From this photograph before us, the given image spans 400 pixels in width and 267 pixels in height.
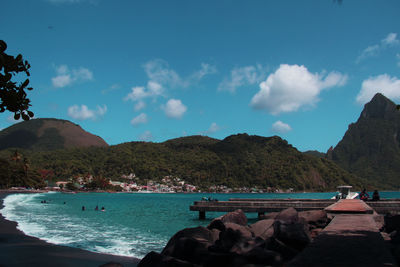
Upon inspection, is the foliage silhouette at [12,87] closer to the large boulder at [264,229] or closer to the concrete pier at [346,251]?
the concrete pier at [346,251]

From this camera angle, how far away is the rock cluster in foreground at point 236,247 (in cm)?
923

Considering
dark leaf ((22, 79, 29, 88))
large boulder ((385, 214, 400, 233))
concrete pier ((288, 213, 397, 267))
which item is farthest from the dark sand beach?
large boulder ((385, 214, 400, 233))

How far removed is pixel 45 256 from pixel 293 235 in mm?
11880

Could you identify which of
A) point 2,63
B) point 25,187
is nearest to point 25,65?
point 2,63

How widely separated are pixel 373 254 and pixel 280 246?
144 inches

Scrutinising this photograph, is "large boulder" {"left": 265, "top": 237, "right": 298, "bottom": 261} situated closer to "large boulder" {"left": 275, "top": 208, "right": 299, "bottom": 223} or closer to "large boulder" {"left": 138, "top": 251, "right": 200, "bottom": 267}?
"large boulder" {"left": 275, "top": 208, "right": 299, "bottom": 223}

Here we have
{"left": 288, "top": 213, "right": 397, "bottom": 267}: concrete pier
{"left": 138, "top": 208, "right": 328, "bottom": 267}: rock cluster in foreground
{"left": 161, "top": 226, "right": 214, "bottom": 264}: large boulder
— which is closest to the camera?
{"left": 288, "top": 213, "right": 397, "bottom": 267}: concrete pier

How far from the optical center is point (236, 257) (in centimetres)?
937

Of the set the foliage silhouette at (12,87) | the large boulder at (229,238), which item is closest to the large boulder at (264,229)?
the large boulder at (229,238)

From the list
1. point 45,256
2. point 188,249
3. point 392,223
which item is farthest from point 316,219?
point 45,256

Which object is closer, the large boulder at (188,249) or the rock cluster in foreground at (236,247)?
the rock cluster in foreground at (236,247)

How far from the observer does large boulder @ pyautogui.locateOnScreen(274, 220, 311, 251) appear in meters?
12.0

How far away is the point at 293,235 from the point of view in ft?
39.9

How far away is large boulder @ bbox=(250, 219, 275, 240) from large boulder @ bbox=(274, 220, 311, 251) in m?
1.17
